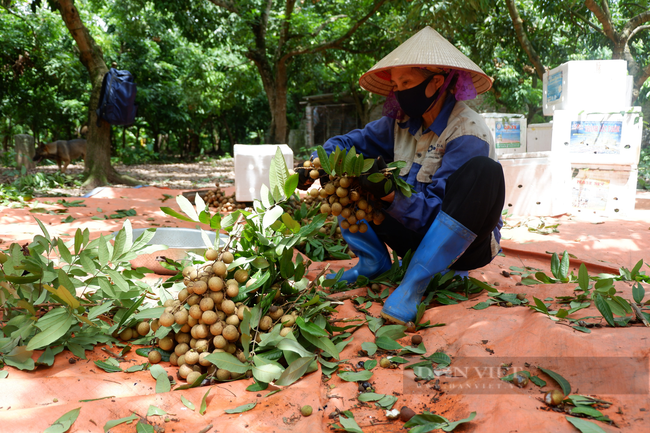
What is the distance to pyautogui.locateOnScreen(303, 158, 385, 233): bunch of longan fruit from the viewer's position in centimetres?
188

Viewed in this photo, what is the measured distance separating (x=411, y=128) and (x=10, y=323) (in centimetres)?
185

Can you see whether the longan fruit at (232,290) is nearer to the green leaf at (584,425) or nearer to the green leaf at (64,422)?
the green leaf at (64,422)

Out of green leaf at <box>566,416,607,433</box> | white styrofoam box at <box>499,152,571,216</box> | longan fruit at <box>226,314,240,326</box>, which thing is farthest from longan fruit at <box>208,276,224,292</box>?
white styrofoam box at <box>499,152,571,216</box>

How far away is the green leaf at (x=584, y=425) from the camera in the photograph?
1061 mm

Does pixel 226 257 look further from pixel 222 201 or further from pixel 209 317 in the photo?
pixel 222 201

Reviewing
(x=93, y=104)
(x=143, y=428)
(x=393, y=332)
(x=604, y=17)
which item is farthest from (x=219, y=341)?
(x=604, y=17)

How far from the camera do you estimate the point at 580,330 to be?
5.17 feet

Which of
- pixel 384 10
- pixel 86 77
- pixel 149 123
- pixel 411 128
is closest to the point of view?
pixel 411 128

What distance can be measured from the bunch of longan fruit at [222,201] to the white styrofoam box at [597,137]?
Answer: 3.47 m

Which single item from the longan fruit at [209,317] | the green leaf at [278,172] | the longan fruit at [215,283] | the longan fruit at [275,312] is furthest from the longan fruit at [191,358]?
the green leaf at [278,172]

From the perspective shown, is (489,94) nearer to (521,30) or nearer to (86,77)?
(521,30)

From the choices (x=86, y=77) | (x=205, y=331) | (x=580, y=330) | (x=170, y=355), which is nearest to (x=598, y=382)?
(x=580, y=330)

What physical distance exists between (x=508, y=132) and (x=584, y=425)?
489 cm

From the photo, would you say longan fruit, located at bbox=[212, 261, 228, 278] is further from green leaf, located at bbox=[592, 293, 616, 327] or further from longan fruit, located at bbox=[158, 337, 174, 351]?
green leaf, located at bbox=[592, 293, 616, 327]
